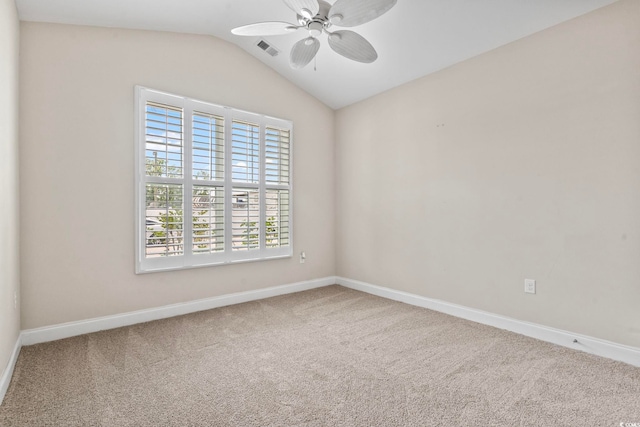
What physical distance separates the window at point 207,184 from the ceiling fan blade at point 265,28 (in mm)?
1404

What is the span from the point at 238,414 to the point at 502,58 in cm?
346

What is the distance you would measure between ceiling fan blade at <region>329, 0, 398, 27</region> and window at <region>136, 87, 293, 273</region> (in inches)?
77.3

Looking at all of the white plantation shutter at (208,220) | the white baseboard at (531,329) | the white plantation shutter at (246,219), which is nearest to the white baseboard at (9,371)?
the white plantation shutter at (208,220)

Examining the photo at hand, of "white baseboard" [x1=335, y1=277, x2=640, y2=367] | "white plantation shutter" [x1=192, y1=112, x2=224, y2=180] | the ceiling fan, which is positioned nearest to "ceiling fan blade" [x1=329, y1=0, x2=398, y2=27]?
the ceiling fan

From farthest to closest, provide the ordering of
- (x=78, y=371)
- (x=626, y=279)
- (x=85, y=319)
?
(x=85, y=319) < (x=626, y=279) < (x=78, y=371)

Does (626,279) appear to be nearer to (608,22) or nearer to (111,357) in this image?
(608,22)

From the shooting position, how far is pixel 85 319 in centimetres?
283

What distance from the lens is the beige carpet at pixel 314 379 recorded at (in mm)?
1702

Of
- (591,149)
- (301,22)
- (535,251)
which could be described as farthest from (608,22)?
(301,22)

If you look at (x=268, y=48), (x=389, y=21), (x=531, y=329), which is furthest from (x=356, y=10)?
(x=531, y=329)

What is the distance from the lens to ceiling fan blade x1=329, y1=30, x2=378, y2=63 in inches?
89.4

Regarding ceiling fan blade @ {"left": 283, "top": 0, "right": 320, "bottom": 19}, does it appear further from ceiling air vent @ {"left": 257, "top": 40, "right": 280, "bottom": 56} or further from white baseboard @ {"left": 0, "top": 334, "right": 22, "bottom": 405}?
white baseboard @ {"left": 0, "top": 334, "right": 22, "bottom": 405}

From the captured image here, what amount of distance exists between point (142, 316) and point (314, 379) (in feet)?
6.41

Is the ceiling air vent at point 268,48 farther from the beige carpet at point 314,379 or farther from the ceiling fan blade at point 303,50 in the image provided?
the beige carpet at point 314,379
